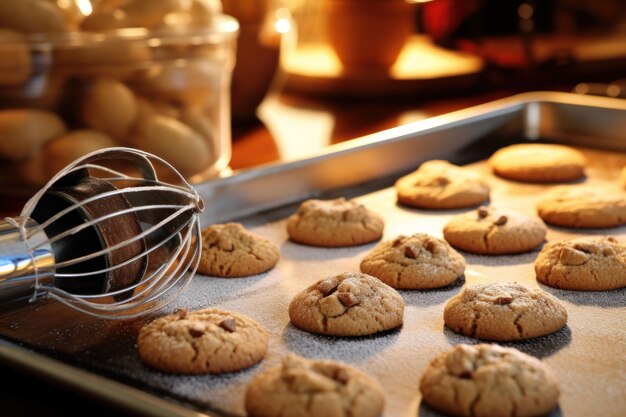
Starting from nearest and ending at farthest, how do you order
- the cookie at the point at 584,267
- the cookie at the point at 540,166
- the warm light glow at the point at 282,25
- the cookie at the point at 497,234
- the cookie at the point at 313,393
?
the cookie at the point at 313,393, the cookie at the point at 584,267, the cookie at the point at 497,234, the cookie at the point at 540,166, the warm light glow at the point at 282,25

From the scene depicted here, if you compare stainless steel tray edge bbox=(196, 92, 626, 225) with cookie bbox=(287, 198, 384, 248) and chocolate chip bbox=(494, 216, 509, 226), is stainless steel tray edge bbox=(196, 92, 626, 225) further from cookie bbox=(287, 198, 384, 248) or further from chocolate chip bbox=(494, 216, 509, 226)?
chocolate chip bbox=(494, 216, 509, 226)

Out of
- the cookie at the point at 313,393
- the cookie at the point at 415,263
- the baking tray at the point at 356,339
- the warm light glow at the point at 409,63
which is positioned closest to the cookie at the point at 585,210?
the baking tray at the point at 356,339

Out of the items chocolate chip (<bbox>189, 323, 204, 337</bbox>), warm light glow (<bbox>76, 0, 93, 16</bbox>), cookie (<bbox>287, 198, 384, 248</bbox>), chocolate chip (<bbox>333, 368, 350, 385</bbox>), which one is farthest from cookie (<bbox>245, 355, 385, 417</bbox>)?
warm light glow (<bbox>76, 0, 93, 16</bbox>)

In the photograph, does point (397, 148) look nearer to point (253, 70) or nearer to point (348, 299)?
point (253, 70)

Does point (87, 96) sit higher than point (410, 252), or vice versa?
point (87, 96)

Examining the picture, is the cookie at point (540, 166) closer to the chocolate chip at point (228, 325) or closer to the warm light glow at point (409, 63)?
the warm light glow at point (409, 63)

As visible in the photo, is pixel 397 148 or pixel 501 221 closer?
pixel 501 221

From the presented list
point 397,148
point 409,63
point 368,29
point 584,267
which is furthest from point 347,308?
point 409,63
